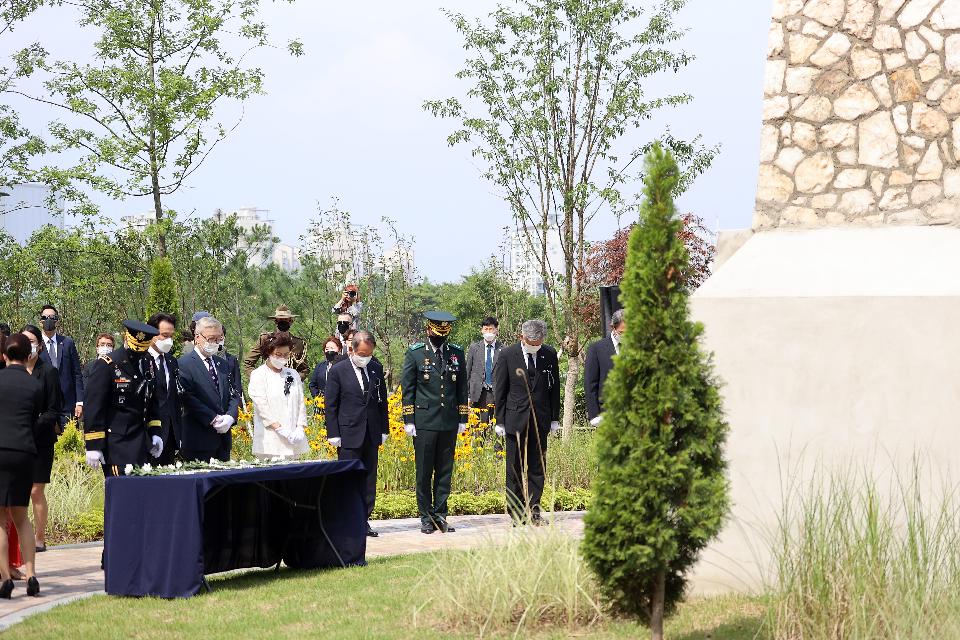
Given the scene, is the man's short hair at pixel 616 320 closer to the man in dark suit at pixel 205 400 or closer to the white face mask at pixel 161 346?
the man in dark suit at pixel 205 400

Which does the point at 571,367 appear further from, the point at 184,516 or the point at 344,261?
the point at 184,516

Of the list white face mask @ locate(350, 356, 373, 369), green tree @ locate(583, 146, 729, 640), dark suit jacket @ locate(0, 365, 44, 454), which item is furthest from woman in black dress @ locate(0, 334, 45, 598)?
green tree @ locate(583, 146, 729, 640)

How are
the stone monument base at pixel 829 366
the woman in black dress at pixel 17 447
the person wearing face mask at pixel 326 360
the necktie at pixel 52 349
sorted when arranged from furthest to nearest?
the person wearing face mask at pixel 326 360
the necktie at pixel 52 349
the woman in black dress at pixel 17 447
the stone monument base at pixel 829 366

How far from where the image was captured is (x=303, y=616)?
24.8 feet

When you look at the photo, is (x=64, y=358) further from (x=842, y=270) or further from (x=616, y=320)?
(x=842, y=270)

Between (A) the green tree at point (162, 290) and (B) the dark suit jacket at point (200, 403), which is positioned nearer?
(B) the dark suit jacket at point (200, 403)

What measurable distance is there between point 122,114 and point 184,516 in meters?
14.1

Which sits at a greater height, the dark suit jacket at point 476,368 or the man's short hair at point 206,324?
the man's short hair at point 206,324

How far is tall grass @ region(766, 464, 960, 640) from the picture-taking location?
567cm

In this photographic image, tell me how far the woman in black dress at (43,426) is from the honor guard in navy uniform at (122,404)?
29 centimetres

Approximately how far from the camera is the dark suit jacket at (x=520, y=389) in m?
11.6

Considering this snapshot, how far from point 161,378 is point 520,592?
4.25 metres

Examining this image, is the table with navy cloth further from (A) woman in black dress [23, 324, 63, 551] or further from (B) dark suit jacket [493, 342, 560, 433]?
(B) dark suit jacket [493, 342, 560, 433]

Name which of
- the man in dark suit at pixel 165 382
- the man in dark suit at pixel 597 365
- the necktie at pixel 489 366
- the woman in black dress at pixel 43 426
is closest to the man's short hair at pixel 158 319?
the man in dark suit at pixel 165 382
